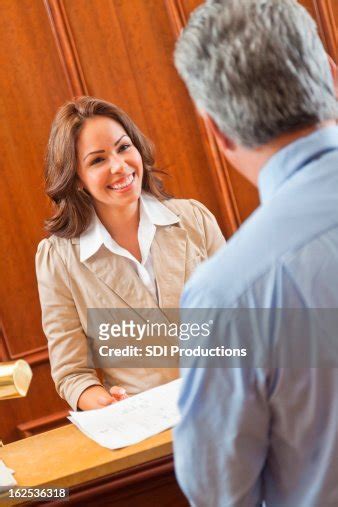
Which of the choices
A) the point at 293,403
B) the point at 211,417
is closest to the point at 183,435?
the point at 211,417

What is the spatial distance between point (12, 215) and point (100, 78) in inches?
28.9

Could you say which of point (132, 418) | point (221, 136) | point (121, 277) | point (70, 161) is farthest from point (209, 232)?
point (221, 136)

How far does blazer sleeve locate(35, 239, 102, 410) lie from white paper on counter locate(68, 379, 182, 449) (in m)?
0.31

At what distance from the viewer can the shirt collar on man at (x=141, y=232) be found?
8.96 feet

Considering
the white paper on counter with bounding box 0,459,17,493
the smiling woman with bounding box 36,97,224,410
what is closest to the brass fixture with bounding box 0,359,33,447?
the white paper on counter with bounding box 0,459,17,493

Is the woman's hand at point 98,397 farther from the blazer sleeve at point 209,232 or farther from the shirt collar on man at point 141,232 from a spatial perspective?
the blazer sleeve at point 209,232

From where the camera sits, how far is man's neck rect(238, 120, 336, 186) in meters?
1.04

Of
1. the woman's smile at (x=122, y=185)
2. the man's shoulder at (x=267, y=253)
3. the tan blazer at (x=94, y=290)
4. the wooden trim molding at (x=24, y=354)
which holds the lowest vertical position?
the wooden trim molding at (x=24, y=354)

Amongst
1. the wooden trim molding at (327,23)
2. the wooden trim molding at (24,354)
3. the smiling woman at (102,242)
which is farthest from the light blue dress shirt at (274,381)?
the wooden trim molding at (327,23)

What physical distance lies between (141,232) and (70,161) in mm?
339

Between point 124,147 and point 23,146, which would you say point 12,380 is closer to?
point 124,147

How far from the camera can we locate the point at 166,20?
12.1ft

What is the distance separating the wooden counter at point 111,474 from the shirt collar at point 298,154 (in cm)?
104

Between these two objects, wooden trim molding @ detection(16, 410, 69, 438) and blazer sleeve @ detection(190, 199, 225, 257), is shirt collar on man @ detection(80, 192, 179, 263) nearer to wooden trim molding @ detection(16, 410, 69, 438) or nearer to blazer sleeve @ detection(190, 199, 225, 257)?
blazer sleeve @ detection(190, 199, 225, 257)
